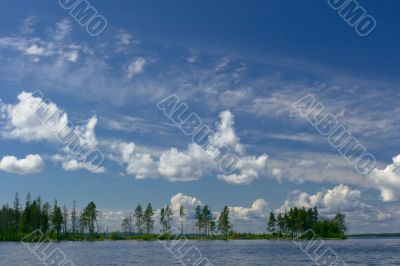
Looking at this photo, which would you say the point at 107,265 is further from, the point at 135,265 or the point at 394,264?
the point at 394,264

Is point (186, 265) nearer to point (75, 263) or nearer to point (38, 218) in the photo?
point (75, 263)

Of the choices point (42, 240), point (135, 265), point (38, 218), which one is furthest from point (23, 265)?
point (38, 218)

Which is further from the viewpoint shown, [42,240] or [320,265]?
[42,240]

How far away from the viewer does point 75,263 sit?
71.3m

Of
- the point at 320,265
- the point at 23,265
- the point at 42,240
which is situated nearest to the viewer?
the point at 23,265

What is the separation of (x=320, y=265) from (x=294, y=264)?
356 cm

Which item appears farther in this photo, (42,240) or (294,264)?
(42,240)

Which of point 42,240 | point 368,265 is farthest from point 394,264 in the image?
point 42,240

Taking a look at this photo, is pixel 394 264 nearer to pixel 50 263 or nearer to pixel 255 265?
pixel 255 265

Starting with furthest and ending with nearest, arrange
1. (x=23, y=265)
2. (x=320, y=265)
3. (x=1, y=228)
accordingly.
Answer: (x=1, y=228) < (x=320, y=265) < (x=23, y=265)

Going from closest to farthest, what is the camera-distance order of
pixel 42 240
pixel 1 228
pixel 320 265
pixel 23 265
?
pixel 23 265 < pixel 320 265 < pixel 42 240 < pixel 1 228

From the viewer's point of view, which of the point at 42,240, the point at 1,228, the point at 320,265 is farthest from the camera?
the point at 1,228

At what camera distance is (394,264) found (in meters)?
72.0

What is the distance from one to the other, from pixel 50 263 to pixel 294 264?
108 feet
